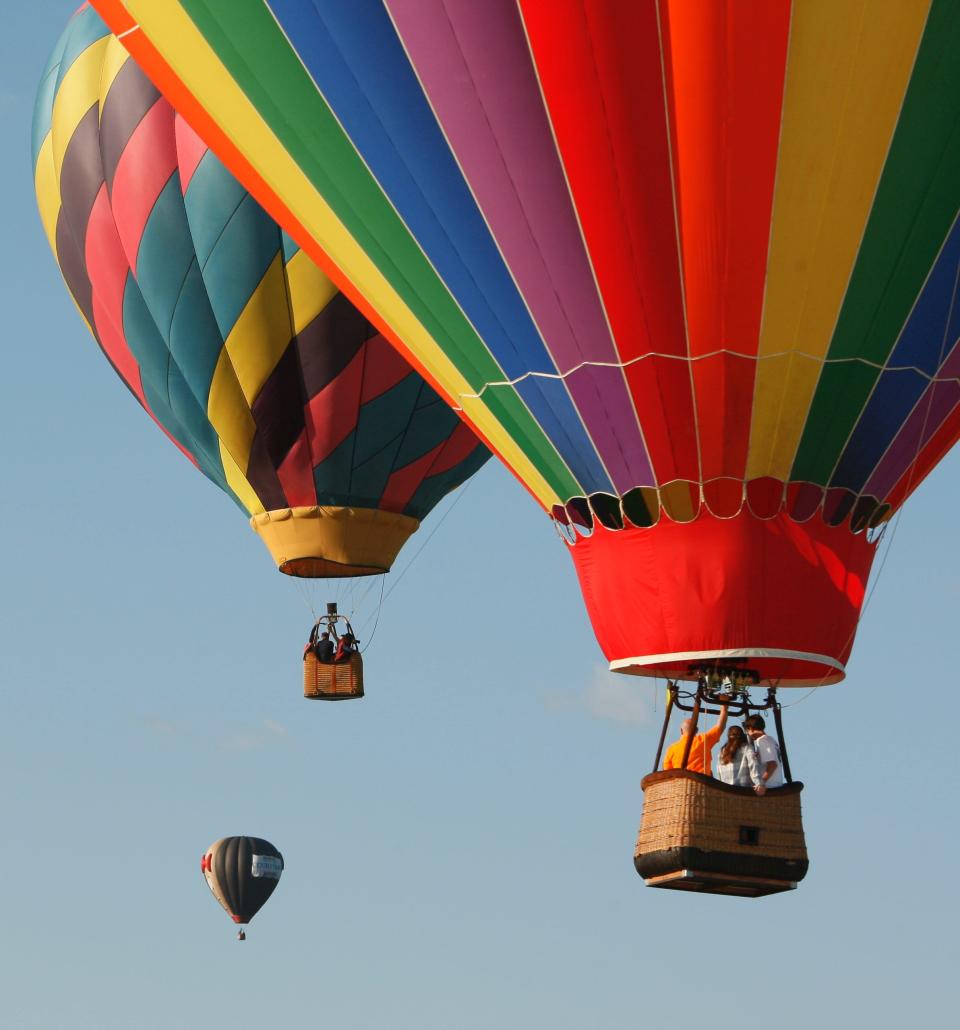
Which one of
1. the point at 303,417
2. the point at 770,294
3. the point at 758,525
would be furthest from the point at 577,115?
the point at 303,417

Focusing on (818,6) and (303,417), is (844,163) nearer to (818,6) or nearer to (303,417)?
(818,6)

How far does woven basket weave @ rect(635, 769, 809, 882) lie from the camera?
1423cm

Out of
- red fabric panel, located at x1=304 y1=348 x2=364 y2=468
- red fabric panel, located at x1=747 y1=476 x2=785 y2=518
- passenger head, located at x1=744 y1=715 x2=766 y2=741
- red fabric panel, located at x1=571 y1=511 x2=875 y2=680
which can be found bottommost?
passenger head, located at x1=744 y1=715 x2=766 y2=741

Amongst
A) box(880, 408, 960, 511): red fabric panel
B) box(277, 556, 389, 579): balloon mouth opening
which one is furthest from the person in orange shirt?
box(277, 556, 389, 579): balloon mouth opening

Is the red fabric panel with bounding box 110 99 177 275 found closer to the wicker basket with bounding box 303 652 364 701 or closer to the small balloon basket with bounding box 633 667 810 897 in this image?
the wicker basket with bounding box 303 652 364 701

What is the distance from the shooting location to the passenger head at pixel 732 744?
1450cm

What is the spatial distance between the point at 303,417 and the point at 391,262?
216 inches

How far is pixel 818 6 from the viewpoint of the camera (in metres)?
13.3

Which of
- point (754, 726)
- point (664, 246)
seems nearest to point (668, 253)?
point (664, 246)

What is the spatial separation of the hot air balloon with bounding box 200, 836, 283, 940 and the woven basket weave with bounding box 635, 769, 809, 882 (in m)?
14.3

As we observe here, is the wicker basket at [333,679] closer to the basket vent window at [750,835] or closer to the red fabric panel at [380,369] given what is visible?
the red fabric panel at [380,369]

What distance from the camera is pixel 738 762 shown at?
1448 centimetres

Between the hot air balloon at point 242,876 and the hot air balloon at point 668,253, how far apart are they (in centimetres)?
1389

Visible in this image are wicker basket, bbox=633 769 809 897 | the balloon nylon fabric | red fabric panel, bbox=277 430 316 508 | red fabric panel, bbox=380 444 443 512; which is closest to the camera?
the balloon nylon fabric
